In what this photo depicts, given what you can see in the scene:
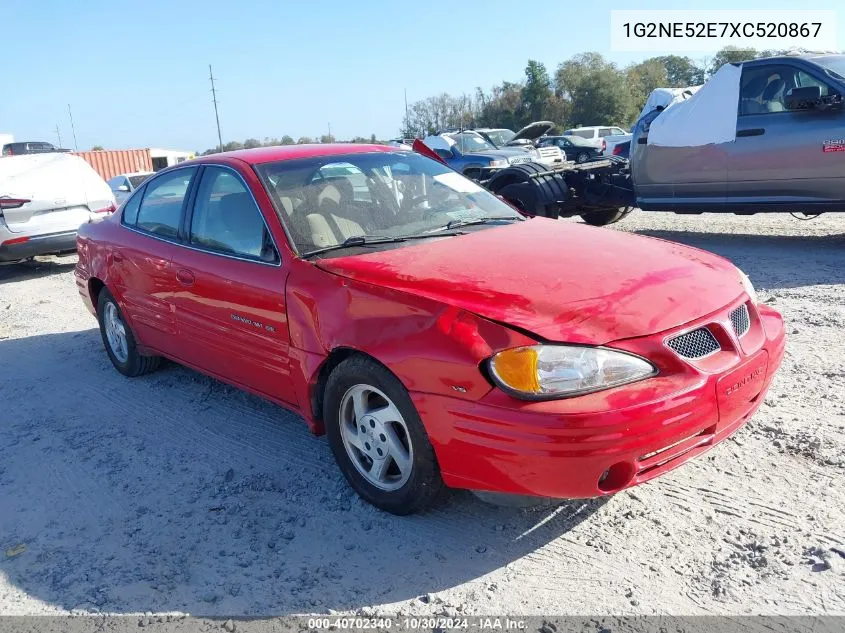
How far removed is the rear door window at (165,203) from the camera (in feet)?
14.6

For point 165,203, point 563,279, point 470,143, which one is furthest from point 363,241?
point 470,143

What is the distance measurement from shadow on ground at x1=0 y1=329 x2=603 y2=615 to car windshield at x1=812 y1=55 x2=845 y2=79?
22.0 feet

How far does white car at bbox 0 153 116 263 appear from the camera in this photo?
9414 millimetres

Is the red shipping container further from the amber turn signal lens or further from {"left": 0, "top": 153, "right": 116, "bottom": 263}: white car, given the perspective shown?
the amber turn signal lens

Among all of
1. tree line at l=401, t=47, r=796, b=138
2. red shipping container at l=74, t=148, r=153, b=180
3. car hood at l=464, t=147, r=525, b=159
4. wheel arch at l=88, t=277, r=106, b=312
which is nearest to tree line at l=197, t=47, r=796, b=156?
tree line at l=401, t=47, r=796, b=138

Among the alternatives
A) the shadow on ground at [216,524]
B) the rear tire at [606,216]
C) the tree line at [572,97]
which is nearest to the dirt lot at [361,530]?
the shadow on ground at [216,524]

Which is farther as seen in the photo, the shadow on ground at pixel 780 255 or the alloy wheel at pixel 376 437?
the shadow on ground at pixel 780 255

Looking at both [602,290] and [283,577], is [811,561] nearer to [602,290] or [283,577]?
[602,290]

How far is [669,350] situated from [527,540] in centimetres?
98

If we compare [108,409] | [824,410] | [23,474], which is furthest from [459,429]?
[108,409]

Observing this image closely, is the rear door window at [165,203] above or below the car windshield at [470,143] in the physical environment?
above

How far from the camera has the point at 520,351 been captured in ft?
8.48

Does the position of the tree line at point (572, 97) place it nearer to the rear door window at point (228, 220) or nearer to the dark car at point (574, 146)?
the dark car at point (574, 146)

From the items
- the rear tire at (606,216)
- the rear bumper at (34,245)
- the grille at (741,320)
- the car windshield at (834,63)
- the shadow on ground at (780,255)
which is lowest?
the shadow on ground at (780,255)
